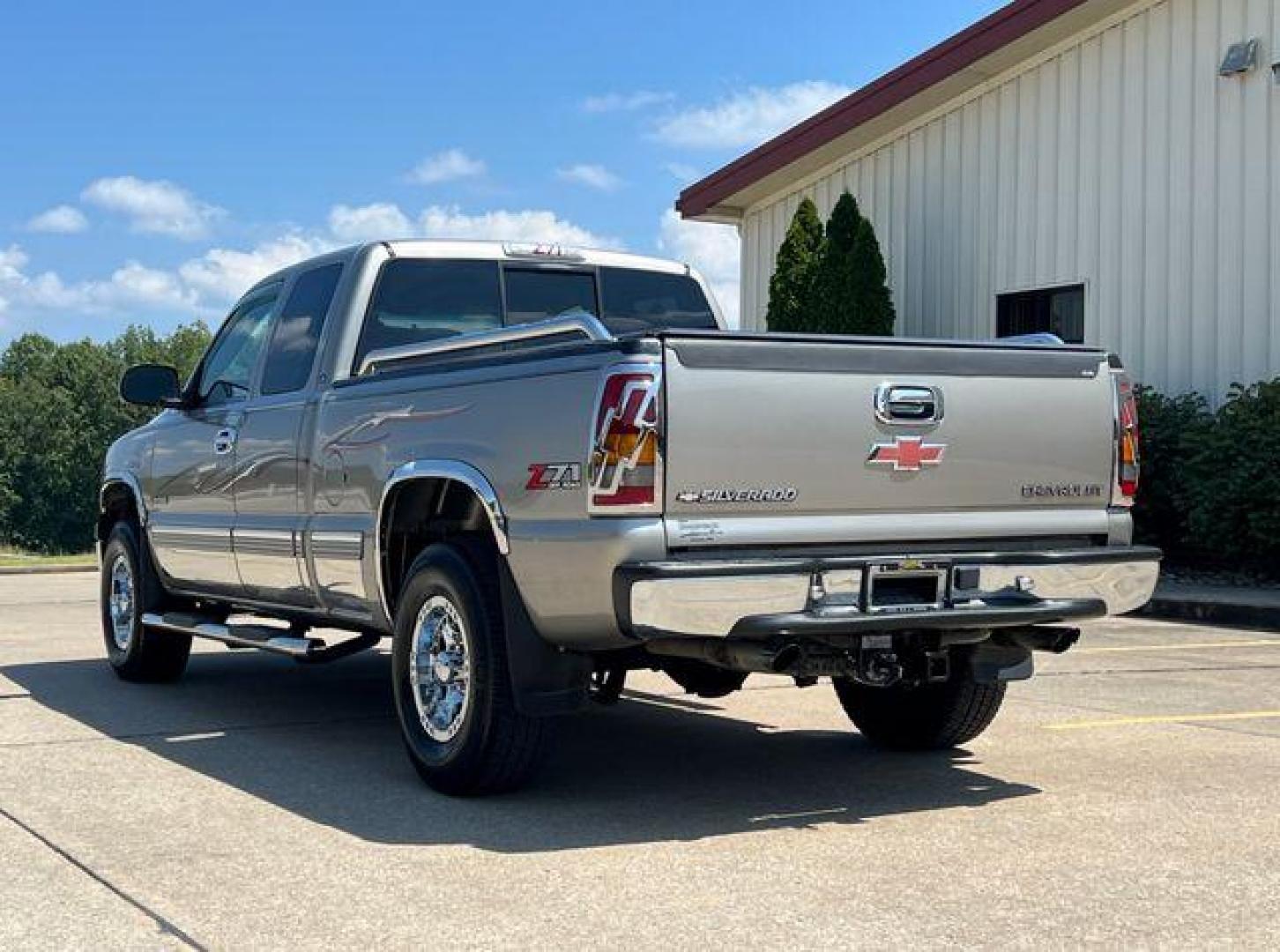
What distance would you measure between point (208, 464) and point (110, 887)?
3759mm

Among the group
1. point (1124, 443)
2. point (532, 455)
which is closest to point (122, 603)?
point (532, 455)

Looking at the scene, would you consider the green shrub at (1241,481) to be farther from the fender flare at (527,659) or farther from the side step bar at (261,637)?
the fender flare at (527,659)

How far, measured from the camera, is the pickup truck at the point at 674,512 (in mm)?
5234

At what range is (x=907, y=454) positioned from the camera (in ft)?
18.4

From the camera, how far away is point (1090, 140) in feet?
56.2

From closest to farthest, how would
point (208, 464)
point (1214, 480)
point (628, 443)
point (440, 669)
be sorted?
point (628, 443) < point (440, 669) < point (208, 464) < point (1214, 480)

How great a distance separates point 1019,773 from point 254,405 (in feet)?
12.8

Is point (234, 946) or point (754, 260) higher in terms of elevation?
point (754, 260)

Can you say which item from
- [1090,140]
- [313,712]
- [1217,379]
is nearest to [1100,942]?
[313,712]

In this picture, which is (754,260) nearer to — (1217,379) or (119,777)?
(1217,379)

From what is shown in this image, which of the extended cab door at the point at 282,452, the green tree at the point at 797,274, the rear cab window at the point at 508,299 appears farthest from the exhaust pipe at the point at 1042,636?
the green tree at the point at 797,274

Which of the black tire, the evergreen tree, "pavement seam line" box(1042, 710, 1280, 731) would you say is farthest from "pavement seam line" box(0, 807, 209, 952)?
the evergreen tree

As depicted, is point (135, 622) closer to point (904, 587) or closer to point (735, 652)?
point (735, 652)

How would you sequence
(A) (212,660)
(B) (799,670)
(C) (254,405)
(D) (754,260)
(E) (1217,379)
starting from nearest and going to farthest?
(B) (799,670) < (C) (254,405) < (A) (212,660) < (E) (1217,379) < (D) (754,260)
